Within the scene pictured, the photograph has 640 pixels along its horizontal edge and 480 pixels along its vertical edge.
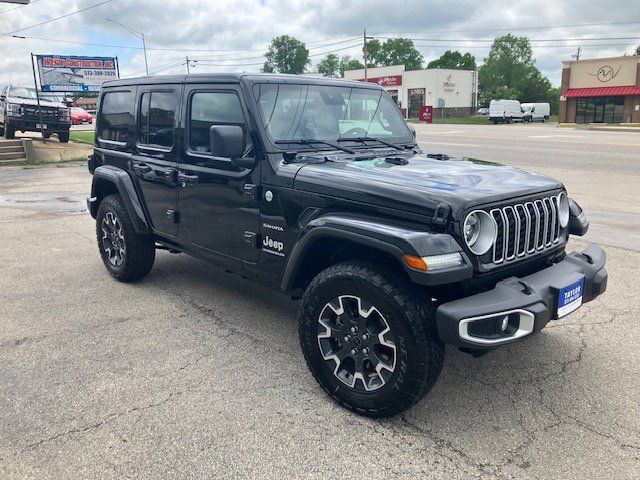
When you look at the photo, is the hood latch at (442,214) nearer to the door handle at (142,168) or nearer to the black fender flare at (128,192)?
the door handle at (142,168)

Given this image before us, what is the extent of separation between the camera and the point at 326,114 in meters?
4.24

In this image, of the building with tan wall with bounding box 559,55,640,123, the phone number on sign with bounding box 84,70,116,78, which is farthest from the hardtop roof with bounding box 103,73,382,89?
the building with tan wall with bounding box 559,55,640,123

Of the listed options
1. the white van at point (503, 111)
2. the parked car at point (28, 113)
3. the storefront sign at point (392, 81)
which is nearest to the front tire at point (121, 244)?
the parked car at point (28, 113)

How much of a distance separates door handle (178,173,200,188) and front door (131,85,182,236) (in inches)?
3.5

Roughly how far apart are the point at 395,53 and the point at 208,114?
122 metres

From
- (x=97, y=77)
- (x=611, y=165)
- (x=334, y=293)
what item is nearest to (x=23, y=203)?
(x=334, y=293)

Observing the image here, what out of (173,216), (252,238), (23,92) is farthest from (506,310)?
(23,92)

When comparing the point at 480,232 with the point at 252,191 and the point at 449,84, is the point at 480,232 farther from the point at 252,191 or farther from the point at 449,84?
the point at 449,84

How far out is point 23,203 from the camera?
10883 millimetres

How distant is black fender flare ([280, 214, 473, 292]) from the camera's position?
2779mm

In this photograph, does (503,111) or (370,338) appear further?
(503,111)

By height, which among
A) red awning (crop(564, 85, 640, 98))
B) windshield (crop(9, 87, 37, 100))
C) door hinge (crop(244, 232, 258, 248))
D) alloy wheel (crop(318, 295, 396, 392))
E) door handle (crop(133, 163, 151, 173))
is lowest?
alloy wheel (crop(318, 295, 396, 392))

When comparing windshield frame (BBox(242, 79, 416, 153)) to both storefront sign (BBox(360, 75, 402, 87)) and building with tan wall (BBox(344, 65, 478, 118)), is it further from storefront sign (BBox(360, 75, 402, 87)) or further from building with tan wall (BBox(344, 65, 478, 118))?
storefront sign (BBox(360, 75, 402, 87))

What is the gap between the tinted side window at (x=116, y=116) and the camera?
525 centimetres
